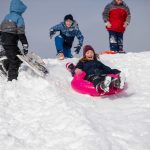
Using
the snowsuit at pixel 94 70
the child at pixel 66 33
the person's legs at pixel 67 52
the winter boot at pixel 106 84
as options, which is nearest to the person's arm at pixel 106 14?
the child at pixel 66 33

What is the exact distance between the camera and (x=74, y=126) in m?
5.20

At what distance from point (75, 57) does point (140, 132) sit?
5.88m

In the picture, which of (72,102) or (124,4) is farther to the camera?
(124,4)

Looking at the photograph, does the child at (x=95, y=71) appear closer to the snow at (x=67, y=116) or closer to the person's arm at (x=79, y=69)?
the person's arm at (x=79, y=69)

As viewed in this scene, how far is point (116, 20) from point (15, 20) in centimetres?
476

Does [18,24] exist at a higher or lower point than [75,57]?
higher

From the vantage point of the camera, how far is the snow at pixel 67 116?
472 centimetres

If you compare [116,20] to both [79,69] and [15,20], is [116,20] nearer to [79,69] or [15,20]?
[79,69]

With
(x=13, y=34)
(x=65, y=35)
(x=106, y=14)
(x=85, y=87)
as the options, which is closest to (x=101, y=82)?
(x=85, y=87)

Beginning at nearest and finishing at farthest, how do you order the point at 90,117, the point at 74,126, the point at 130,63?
the point at 74,126 < the point at 90,117 < the point at 130,63

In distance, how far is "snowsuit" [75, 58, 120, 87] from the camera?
7.73m

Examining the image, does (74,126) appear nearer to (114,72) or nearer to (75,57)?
(114,72)

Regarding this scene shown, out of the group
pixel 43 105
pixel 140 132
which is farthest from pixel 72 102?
pixel 140 132

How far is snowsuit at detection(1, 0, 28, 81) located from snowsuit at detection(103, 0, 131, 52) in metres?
4.29
